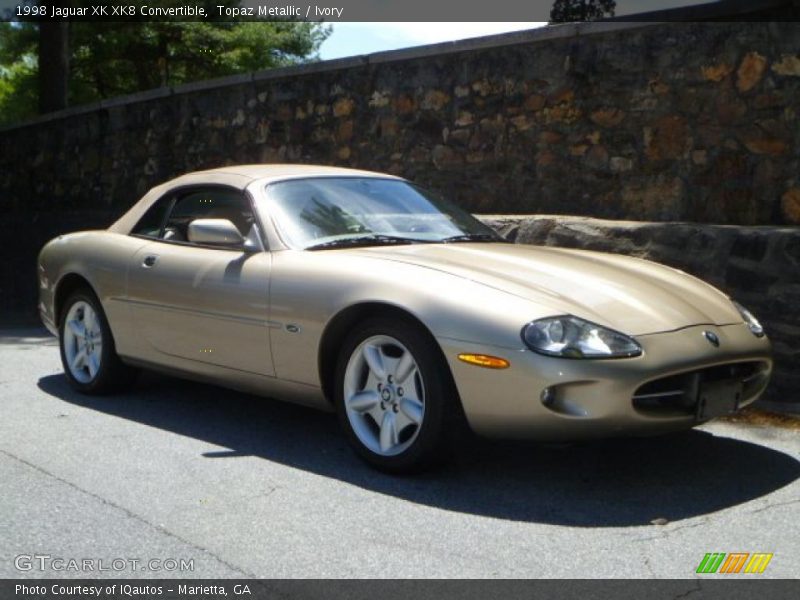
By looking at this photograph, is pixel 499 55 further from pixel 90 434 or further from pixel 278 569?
pixel 278 569

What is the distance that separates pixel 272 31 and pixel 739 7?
62.6ft

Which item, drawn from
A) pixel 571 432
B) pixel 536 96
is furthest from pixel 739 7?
pixel 571 432

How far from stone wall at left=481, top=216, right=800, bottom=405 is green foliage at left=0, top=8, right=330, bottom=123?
18.4 meters

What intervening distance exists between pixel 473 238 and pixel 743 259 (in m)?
1.63

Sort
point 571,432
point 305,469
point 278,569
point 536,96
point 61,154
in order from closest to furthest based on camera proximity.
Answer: point 278,569, point 571,432, point 305,469, point 536,96, point 61,154

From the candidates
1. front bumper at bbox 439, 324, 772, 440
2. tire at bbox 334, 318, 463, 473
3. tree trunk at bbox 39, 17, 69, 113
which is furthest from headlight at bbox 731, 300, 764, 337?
tree trunk at bbox 39, 17, 69, 113

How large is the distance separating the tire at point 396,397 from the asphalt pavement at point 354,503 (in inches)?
5.5

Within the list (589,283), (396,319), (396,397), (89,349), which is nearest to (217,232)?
(396,319)

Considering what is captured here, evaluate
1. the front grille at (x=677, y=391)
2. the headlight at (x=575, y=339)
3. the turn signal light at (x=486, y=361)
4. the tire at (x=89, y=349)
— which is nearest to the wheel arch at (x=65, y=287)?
the tire at (x=89, y=349)

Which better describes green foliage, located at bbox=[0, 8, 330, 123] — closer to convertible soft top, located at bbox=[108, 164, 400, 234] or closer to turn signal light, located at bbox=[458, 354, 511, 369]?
convertible soft top, located at bbox=[108, 164, 400, 234]

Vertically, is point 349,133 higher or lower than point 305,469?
higher

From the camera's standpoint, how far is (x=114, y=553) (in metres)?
3.87

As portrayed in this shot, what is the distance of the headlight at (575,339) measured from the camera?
14.2 feet

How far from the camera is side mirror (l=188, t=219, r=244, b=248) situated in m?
5.53
